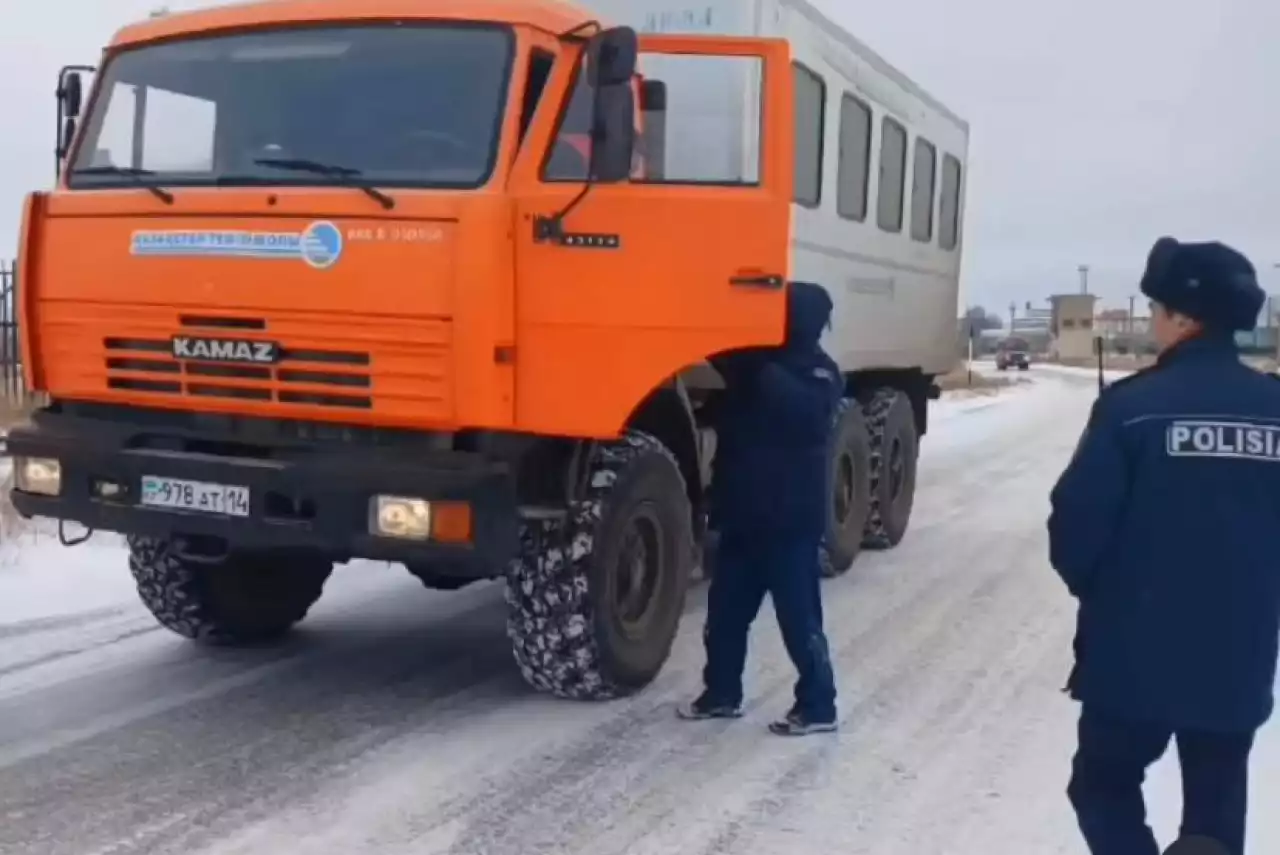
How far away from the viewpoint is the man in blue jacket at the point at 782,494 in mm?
5645

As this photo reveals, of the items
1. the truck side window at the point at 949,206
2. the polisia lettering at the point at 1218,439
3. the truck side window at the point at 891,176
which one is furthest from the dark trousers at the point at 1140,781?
the truck side window at the point at 949,206

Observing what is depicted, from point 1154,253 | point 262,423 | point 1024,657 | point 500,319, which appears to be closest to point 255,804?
point 262,423

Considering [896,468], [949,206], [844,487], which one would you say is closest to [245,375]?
[844,487]

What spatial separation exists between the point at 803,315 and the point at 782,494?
0.69 metres

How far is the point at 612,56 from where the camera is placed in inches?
212

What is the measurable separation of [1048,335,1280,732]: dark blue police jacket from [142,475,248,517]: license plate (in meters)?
3.20

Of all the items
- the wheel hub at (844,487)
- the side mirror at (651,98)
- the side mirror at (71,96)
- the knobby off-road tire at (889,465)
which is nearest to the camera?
the side mirror at (651,98)

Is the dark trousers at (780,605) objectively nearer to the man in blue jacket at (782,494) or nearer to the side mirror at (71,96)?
the man in blue jacket at (782,494)

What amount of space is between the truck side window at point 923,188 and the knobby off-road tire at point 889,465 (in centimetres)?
114

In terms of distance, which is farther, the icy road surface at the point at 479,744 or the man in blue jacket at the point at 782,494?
the man in blue jacket at the point at 782,494

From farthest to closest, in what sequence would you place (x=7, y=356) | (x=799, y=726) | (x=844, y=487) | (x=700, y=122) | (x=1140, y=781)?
1. (x=7, y=356)
2. (x=844, y=487)
3. (x=700, y=122)
4. (x=799, y=726)
5. (x=1140, y=781)

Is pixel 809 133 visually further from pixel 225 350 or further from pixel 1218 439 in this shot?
pixel 1218 439

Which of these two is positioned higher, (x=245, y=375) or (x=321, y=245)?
(x=321, y=245)

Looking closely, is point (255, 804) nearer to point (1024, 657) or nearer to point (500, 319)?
point (500, 319)
